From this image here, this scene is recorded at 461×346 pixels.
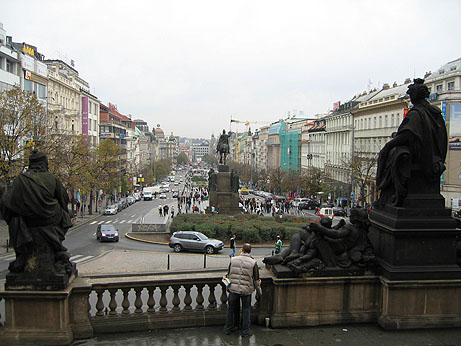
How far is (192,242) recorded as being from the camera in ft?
89.6

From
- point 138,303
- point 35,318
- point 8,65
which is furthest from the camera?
point 8,65

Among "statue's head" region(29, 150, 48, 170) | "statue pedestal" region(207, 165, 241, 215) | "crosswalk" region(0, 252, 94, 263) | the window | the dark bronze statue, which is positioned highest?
the window

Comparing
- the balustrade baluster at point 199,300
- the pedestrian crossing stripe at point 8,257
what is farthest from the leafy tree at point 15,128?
the balustrade baluster at point 199,300

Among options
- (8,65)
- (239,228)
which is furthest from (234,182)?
(8,65)

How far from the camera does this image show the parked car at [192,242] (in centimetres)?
2683

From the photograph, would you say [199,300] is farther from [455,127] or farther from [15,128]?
[455,127]

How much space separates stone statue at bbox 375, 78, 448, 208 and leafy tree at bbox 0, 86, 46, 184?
81.7 feet

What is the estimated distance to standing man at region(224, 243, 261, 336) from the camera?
23.7ft

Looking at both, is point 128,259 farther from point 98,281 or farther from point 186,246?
point 98,281

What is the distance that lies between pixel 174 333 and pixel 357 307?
314 cm

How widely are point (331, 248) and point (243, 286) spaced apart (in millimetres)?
1753

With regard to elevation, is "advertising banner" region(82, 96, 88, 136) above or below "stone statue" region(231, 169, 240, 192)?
above

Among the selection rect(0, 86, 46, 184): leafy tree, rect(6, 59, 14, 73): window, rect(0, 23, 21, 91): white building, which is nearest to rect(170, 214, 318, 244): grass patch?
rect(0, 86, 46, 184): leafy tree

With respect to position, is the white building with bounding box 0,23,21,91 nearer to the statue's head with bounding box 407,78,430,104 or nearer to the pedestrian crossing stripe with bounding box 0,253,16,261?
the pedestrian crossing stripe with bounding box 0,253,16,261
